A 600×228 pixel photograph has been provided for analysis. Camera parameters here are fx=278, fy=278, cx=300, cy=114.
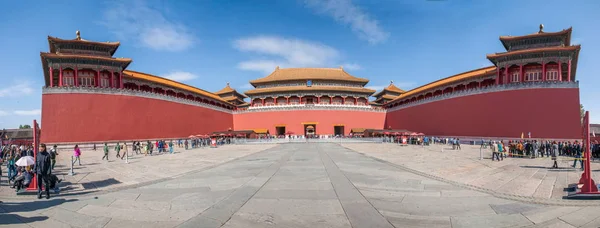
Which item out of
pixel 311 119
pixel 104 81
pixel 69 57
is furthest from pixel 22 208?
pixel 311 119

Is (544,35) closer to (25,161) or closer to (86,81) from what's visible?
(25,161)

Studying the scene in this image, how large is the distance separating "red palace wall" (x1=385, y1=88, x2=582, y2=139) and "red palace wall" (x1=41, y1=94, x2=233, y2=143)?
1364 inches

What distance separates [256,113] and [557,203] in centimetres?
4357

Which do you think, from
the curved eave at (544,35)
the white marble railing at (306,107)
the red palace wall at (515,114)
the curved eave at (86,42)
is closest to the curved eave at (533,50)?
the curved eave at (544,35)

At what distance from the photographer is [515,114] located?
26.2 m

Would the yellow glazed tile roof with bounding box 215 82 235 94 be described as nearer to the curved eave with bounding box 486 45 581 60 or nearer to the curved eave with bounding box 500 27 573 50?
the curved eave with bounding box 486 45 581 60

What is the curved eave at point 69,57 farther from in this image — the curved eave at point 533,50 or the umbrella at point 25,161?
the curved eave at point 533,50

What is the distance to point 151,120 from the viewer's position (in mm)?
32281

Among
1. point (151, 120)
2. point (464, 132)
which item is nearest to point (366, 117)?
point (464, 132)

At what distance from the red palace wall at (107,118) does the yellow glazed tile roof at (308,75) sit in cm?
1860

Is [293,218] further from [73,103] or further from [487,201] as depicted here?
[73,103]

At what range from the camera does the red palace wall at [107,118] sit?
25.7 meters

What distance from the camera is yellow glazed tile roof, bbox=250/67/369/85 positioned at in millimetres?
49141

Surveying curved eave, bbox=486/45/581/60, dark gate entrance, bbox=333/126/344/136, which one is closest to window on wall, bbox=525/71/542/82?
curved eave, bbox=486/45/581/60
